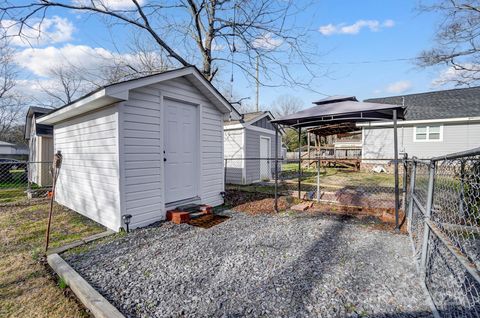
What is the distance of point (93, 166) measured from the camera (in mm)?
4820

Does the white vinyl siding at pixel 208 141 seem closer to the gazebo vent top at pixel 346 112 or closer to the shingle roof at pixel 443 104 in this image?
the gazebo vent top at pixel 346 112

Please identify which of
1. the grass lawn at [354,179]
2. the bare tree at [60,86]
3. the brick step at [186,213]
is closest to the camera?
the brick step at [186,213]

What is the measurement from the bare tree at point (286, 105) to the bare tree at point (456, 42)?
2813cm

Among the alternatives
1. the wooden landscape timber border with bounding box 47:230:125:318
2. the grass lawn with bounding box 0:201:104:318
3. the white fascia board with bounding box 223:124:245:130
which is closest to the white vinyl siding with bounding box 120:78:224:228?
the grass lawn with bounding box 0:201:104:318

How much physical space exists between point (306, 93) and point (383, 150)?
8.63 m

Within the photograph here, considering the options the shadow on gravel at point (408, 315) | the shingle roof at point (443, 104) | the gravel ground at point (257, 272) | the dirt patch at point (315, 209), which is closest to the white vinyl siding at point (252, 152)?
the dirt patch at point (315, 209)

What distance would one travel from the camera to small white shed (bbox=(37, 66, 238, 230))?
13.7 ft

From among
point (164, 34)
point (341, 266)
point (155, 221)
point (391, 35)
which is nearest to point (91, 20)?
point (164, 34)

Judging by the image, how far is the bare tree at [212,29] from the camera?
7.54m

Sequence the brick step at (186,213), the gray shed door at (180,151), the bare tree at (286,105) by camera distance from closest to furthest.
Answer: the brick step at (186,213) → the gray shed door at (180,151) → the bare tree at (286,105)

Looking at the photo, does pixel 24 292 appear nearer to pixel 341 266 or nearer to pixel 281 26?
pixel 341 266

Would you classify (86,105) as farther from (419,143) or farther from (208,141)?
(419,143)

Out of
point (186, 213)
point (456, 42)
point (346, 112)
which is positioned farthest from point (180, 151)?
point (456, 42)

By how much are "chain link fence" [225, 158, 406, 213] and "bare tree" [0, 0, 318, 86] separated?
382cm
